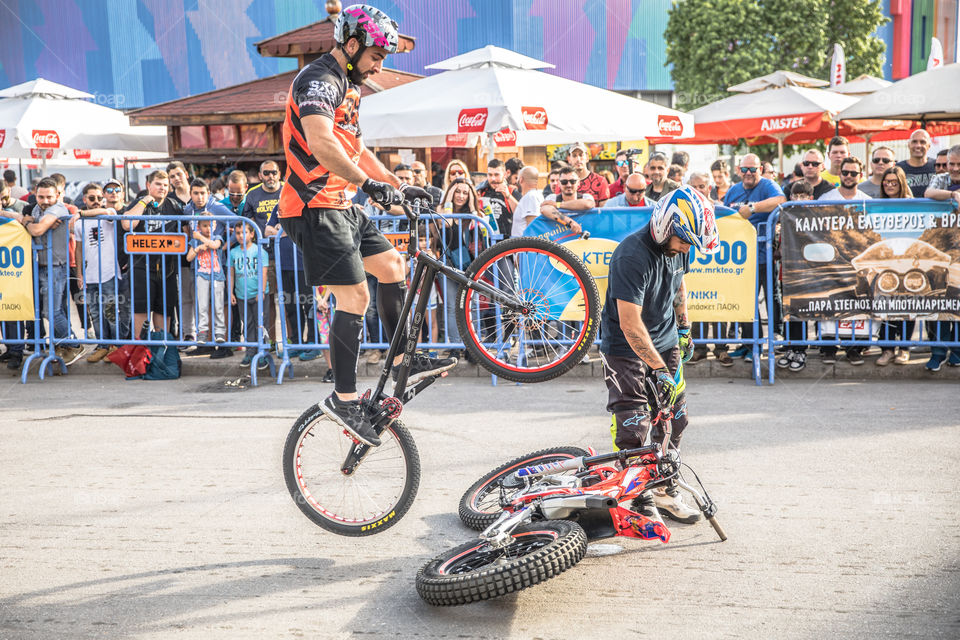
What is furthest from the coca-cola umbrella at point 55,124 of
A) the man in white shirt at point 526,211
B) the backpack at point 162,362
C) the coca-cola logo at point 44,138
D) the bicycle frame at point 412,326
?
the bicycle frame at point 412,326

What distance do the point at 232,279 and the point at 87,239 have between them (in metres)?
1.67

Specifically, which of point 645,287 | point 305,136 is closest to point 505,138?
point 645,287

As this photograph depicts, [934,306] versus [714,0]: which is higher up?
[714,0]

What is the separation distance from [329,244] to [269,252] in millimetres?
5745

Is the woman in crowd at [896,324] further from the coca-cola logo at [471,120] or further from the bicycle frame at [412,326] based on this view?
the bicycle frame at [412,326]

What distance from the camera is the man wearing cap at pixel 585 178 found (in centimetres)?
1210

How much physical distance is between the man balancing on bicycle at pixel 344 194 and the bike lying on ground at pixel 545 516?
2.56ft

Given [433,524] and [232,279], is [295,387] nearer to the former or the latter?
[232,279]

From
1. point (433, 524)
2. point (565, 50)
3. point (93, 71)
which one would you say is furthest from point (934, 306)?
point (93, 71)

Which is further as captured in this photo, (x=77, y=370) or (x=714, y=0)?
(x=714, y=0)

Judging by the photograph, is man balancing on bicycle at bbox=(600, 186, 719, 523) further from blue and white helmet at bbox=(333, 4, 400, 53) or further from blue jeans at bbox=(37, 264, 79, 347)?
blue jeans at bbox=(37, 264, 79, 347)

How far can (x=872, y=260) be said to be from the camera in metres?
9.31

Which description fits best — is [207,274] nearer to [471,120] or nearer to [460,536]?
[471,120]

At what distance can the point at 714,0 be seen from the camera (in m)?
32.7
